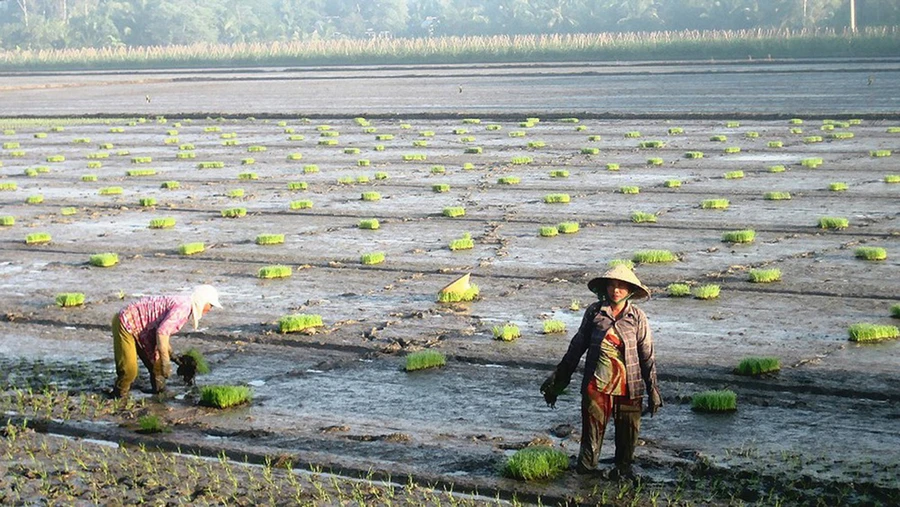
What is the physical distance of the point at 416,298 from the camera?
57.1 feet

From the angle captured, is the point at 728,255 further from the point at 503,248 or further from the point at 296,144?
the point at 296,144

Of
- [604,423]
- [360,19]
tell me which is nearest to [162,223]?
[604,423]

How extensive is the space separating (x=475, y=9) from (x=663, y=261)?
136 metres

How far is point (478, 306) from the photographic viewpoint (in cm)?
1688

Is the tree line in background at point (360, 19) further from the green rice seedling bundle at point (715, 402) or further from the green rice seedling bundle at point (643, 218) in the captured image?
the green rice seedling bundle at point (715, 402)

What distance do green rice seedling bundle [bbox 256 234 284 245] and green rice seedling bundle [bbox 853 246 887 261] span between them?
8.98 meters

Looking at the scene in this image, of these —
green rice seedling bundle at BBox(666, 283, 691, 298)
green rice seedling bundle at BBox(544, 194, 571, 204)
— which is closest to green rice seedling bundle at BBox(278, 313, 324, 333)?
green rice seedling bundle at BBox(666, 283, 691, 298)

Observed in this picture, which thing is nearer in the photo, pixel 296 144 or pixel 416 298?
pixel 416 298

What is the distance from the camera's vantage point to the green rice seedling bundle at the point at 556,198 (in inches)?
1034

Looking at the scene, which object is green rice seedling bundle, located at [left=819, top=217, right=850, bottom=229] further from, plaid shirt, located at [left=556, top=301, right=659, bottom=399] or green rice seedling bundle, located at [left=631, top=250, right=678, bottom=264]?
plaid shirt, located at [left=556, top=301, right=659, bottom=399]

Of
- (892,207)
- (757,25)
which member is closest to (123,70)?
(757,25)

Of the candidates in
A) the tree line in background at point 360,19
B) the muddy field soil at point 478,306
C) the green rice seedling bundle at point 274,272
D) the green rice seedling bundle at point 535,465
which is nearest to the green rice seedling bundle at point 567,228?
the muddy field soil at point 478,306

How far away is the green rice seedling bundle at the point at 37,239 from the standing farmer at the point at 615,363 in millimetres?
14970

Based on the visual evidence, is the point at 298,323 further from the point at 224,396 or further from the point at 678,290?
the point at 678,290
